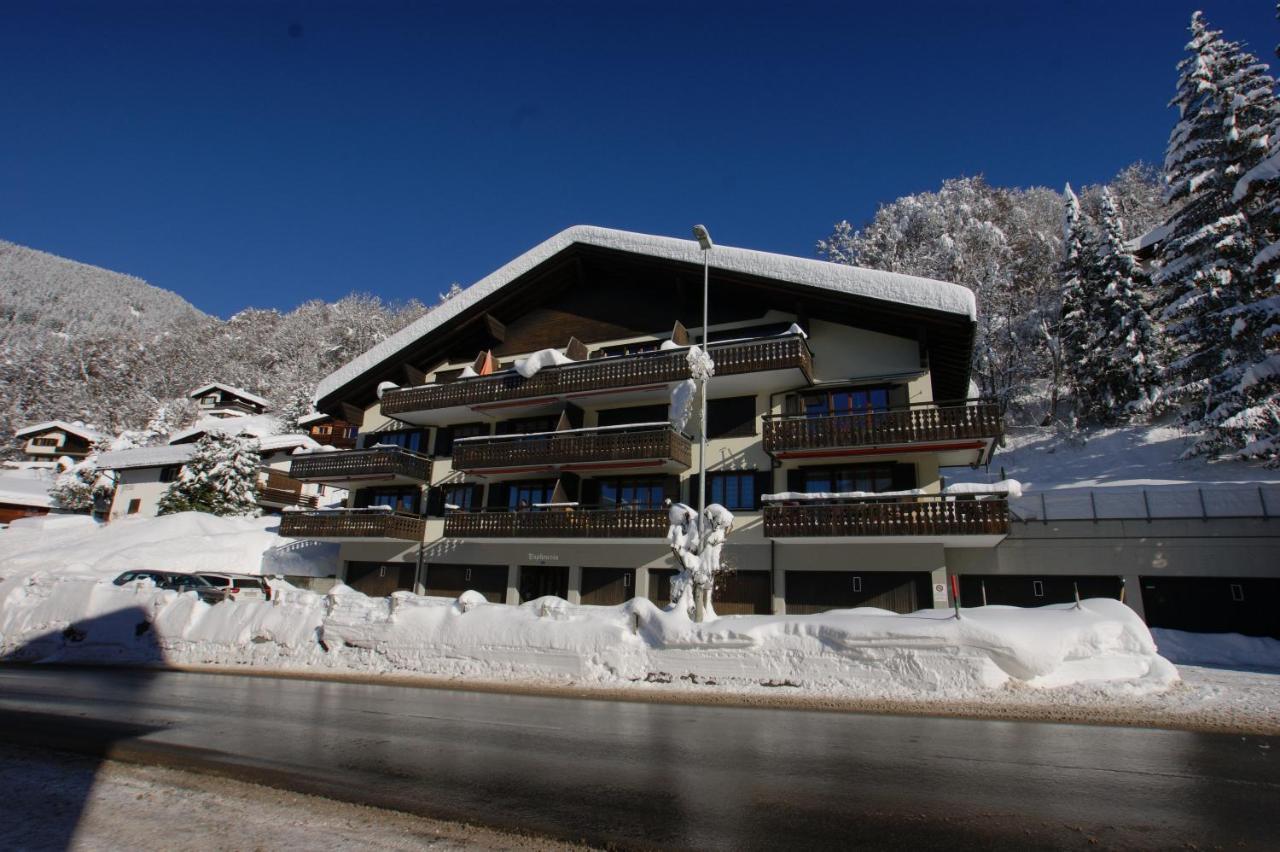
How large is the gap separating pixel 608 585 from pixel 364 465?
12.7 meters

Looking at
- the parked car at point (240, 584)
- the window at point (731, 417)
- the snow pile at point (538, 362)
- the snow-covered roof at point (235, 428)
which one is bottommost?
the parked car at point (240, 584)

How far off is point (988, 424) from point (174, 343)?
369 ft

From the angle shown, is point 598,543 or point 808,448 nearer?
point 808,448

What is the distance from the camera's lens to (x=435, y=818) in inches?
217

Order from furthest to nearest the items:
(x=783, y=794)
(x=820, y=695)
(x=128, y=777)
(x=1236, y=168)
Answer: (x=1236, y=168), (x=820, y=695), (x=128, y=777), (x=783, y=794)

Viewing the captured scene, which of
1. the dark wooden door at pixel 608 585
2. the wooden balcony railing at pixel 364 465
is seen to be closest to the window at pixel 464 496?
the wooden balcony railing at pixel 364 465

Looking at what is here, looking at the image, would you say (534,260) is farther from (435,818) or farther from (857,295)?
(435,818)

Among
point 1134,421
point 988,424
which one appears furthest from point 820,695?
point 1134,421

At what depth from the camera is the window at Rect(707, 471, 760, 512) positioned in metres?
23.6

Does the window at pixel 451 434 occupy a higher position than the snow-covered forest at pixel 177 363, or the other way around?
the snow-covered forest at pixel 177 363

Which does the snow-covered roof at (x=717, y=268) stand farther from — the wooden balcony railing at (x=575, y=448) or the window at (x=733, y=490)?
the window at (x=733, y=490)

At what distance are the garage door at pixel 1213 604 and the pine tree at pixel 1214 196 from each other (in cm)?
628

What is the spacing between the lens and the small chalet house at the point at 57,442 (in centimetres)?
7175

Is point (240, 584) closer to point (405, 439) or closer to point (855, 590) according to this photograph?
point (405, 439)
